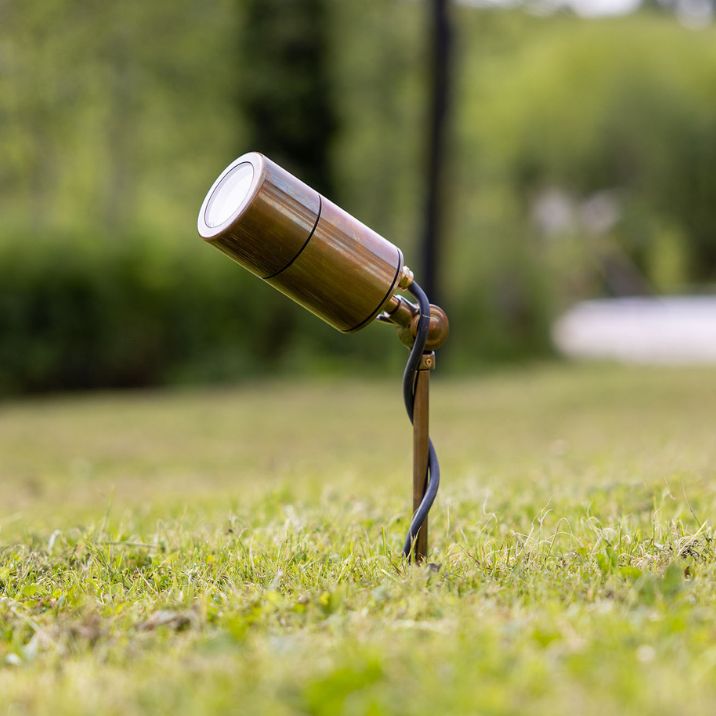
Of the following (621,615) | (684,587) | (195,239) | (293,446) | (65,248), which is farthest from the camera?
(195,239)

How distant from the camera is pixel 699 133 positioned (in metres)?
43.8

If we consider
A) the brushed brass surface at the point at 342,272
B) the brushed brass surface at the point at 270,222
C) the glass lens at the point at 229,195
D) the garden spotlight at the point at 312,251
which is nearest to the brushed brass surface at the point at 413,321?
the garden spotlight at the point at 312,251

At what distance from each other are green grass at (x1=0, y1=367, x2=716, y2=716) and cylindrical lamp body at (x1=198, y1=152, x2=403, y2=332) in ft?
2.26

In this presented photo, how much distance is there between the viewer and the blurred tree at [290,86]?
1517 centimetres

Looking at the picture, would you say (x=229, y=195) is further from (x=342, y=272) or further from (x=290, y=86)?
(x=290, y=86)

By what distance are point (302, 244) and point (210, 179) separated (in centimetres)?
1379

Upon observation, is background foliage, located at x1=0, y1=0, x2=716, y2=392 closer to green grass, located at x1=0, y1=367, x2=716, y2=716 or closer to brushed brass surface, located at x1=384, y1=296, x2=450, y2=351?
green grass, located at x1=0, y1=367, x2=716, y2=716

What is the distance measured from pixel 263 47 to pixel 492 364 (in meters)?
6.23

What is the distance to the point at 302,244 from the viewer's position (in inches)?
91.5

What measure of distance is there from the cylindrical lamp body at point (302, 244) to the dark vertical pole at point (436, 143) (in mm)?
10593

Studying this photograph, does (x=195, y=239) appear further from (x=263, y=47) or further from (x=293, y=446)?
(x=293, y=446)

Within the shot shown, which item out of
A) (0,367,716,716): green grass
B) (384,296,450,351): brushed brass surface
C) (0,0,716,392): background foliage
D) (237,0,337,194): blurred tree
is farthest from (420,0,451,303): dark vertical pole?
(384,296,450,351): brushed brass surface

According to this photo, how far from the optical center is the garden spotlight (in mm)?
2301

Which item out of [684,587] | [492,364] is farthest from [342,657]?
[492,364]
